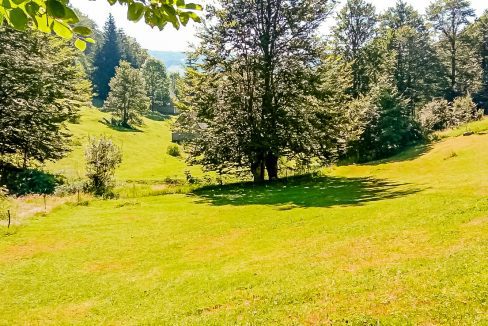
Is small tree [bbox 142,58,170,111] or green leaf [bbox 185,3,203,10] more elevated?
small tree [bbox 142,58,170,111]

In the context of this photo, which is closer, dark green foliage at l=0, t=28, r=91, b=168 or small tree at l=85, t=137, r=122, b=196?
small tree at l=85, t=137, r=122, b=196

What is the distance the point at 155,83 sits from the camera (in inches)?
5320

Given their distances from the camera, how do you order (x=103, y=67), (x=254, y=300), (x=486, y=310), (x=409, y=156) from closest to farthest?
(x=486, y=310) < (x=254, y=300) < (x=409, y=156) < (x=103, y=67)

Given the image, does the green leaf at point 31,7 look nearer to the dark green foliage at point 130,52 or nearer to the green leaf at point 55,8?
the green leaf at point 55,8

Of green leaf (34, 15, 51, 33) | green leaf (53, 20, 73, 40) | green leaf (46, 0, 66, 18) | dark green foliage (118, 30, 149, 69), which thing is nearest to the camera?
green leaf (46, 0, 66, 18)

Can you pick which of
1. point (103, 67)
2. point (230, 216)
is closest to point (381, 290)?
point (230, 216)

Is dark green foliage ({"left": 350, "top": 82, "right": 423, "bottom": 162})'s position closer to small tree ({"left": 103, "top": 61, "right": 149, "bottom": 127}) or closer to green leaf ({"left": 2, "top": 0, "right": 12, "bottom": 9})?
green leaf ({"left": 2, "top": 0, "right": 12, "bottom": 9})

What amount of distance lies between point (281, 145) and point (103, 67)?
111705 millimetres

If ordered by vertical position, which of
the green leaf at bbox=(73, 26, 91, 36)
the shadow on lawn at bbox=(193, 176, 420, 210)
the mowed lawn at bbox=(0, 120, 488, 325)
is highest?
the green leaf at bbox=(73, 26, 91, 36)

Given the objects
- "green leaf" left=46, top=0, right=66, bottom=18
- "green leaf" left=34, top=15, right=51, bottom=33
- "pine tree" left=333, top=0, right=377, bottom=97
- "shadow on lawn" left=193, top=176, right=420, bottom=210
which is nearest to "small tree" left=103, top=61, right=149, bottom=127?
"pine tree" left=333, top=0, right=377, bottom=97

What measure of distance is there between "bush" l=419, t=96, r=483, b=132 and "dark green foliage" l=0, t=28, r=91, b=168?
4420 cm

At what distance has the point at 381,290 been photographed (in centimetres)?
943

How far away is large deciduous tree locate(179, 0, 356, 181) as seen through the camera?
35.2m

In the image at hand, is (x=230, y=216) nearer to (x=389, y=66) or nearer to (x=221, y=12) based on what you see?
(x=221, y=12)
